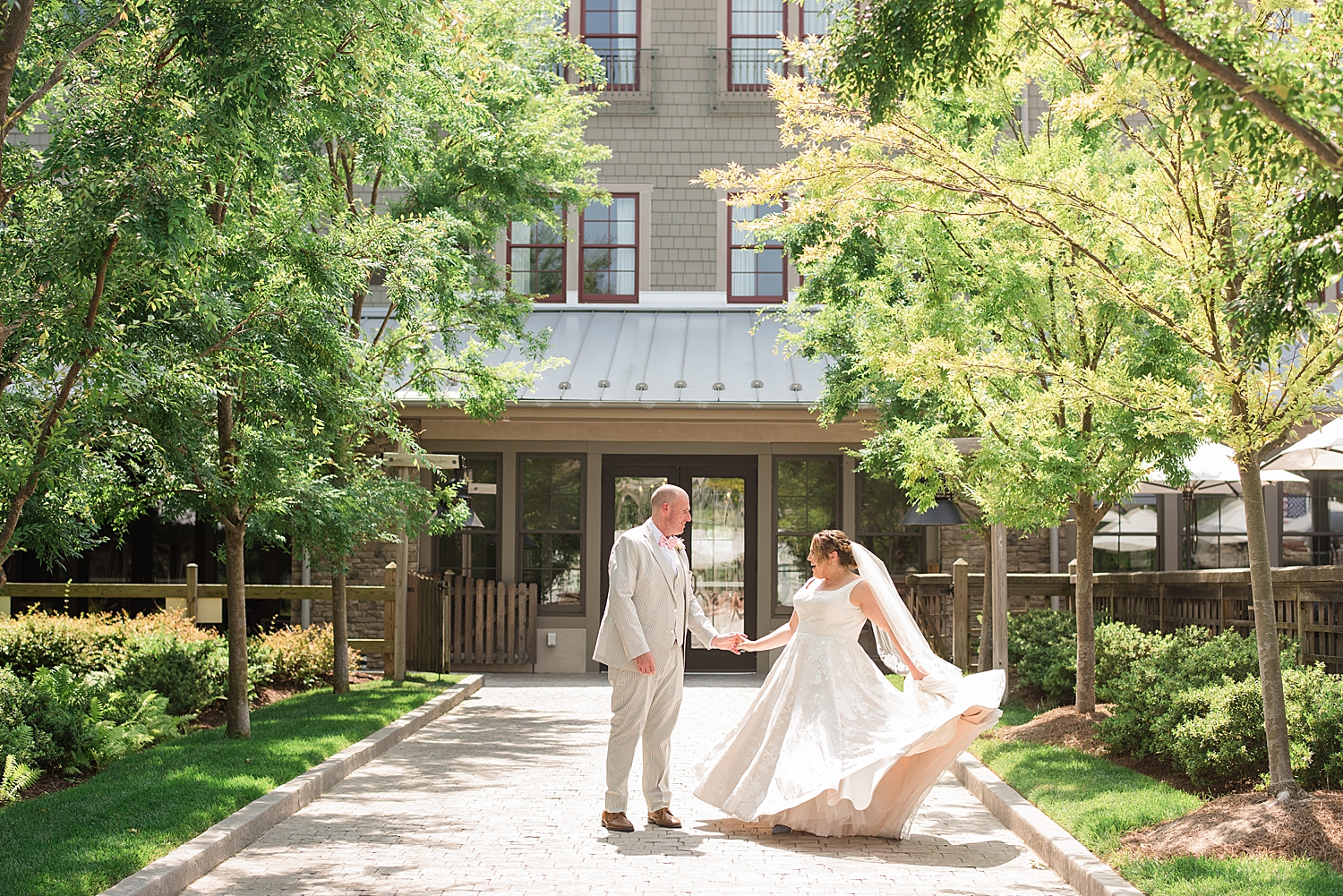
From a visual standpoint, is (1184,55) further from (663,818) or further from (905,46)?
(663,818)

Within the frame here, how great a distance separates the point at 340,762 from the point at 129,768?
1.40 meters

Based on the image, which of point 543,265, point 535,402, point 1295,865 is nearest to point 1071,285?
point 1295,865

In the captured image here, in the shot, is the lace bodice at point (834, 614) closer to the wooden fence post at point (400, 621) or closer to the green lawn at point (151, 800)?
the green lawn at point (151, 800)

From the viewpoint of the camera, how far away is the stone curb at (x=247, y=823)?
20.3ft

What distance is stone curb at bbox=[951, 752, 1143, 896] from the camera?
249 inches

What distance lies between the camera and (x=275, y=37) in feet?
21.4

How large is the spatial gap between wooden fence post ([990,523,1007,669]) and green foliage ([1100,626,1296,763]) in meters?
3.00

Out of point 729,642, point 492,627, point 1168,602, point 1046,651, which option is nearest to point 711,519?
point 492,627

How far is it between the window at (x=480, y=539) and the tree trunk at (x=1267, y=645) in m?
13.7

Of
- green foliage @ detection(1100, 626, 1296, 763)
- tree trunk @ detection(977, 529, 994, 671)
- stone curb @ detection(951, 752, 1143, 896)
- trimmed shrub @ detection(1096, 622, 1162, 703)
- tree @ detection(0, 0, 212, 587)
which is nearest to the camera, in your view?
stone curb @ detection(951, 752, 1143, 896)

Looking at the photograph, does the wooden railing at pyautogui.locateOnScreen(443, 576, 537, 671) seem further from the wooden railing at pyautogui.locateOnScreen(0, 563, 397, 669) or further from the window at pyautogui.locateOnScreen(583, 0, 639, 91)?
the window at pyautogui.locateOnScreen(583, 0, 639, 91)

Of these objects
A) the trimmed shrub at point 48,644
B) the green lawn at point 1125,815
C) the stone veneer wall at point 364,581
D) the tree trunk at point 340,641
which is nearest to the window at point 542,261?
the stone veneer wall at point 364,581

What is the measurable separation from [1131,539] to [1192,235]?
13287 mm

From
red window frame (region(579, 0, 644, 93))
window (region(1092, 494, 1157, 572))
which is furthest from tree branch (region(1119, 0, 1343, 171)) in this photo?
red window frame (region(579, 0, 644, 93))
